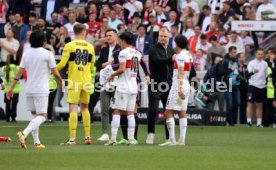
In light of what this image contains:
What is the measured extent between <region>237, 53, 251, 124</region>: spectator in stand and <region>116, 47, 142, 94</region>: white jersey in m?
11.2

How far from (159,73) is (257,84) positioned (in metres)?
10.1

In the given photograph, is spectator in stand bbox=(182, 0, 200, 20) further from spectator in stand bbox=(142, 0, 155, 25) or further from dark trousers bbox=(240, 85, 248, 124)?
dark trousers bbox=(240, 85, 248, 124)

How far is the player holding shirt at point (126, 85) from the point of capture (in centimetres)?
2086

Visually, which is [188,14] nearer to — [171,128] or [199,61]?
[199,61]

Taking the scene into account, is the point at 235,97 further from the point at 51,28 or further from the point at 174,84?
the point at 174,84

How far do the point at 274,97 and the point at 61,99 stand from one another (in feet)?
22.2

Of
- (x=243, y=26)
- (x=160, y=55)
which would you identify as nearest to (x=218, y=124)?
(x=243, y=26)

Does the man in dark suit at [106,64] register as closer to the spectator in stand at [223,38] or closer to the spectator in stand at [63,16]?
the spectator in stand at [223,38]

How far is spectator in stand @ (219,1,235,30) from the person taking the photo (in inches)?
1366

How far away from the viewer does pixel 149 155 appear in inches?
707

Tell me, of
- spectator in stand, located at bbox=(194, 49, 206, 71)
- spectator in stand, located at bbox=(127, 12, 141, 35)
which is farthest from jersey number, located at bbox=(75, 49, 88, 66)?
spectator in stand, located at bbox=(127, 12, 141, 35)

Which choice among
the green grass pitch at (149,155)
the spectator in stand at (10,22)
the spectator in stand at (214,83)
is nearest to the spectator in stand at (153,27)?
the spectator in stand at (214,83)

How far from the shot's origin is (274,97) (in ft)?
102

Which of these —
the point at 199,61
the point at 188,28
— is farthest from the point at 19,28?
the point at 199,61
